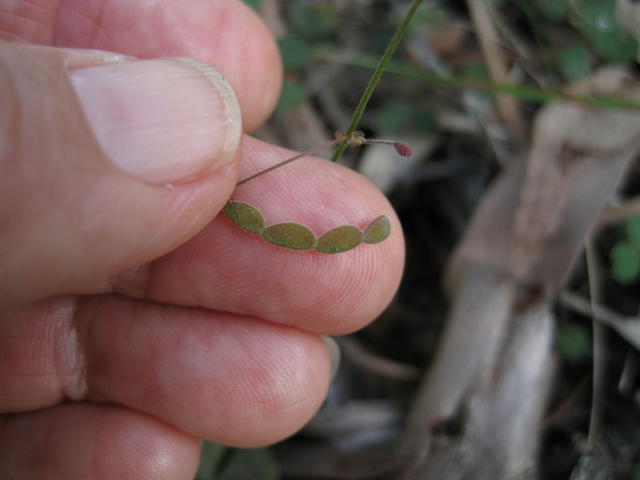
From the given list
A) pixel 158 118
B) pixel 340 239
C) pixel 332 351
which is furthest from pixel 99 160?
pixel 332 351

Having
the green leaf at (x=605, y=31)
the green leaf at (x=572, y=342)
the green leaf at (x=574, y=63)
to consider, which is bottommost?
the green leaf at (x=572, y=342)

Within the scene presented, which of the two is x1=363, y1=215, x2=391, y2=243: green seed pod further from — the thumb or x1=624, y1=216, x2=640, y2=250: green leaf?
x1=624, y1=216, x2=640, y2=250: green leaf

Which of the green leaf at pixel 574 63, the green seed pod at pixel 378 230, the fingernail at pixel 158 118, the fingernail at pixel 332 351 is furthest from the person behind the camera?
the green leaf at pixel 574 63

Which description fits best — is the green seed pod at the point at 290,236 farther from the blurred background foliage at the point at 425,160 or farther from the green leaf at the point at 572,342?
the green leaf at the point at 572,342

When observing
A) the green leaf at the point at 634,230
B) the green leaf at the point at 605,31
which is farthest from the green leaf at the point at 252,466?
the green leaf at the point at 605,31

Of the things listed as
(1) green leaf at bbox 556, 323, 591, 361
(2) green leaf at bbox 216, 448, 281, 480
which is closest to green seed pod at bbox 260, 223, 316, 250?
(2) green leaf at bbox 216, 448, 281, 480

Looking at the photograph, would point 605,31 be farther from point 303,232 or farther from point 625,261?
point 303,232
